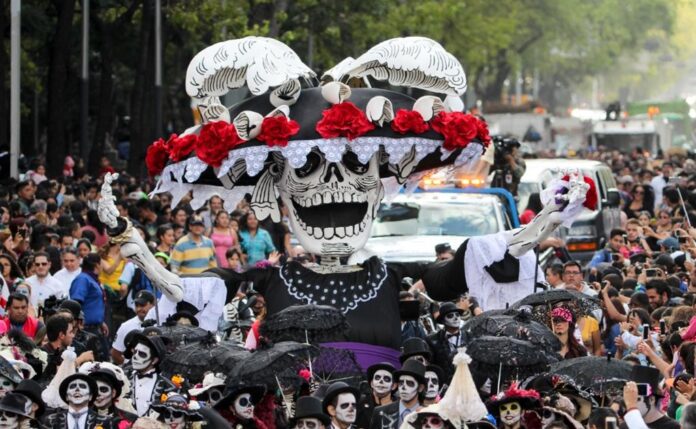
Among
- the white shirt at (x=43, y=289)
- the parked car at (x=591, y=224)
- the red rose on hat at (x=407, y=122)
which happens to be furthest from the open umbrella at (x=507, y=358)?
the parked car at (x=591, y=224)

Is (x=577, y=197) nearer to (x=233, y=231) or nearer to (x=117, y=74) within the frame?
(x=233, y=231)

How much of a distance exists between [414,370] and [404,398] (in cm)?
18

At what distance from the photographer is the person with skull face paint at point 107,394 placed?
11.2 metres

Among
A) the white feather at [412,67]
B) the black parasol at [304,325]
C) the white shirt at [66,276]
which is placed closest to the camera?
the black parasol at [304,325]

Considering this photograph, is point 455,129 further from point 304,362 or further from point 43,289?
point 43,289

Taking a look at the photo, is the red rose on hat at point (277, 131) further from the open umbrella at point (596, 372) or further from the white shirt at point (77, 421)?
the open umbrella at point (596, 372)

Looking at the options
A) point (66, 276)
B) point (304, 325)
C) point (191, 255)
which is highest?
point (304, 325)

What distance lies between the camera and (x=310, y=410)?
10109 millimetres

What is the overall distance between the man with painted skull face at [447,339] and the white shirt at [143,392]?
172 cm

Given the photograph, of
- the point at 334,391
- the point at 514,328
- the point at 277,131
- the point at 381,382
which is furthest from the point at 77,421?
the point at 514,328

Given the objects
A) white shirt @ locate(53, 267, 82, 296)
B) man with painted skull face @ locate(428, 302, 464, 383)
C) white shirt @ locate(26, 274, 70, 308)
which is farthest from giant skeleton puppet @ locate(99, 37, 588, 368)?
white shirt @ locate(53, 267, 82, 296)

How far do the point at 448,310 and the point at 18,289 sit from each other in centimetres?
416

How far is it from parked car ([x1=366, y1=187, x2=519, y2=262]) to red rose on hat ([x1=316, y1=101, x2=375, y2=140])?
319 inches

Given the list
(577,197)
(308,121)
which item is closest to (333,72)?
(308,121)
